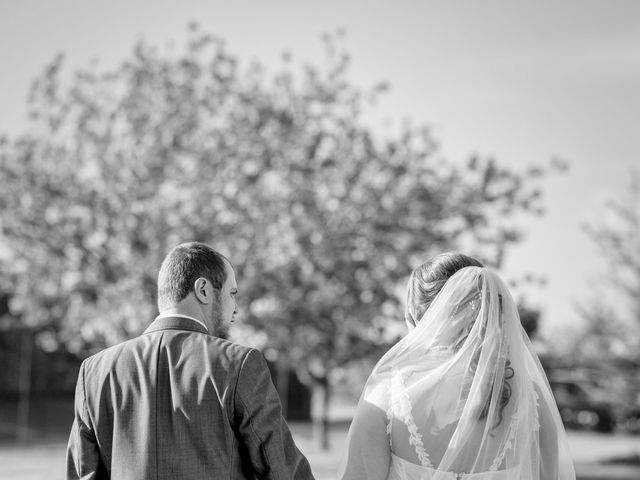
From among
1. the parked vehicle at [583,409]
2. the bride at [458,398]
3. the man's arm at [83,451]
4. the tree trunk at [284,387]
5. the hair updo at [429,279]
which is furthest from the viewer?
Answer: the parked vehicle at [583,409]

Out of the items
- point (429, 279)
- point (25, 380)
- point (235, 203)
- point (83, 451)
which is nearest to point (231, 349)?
point (83, 451)

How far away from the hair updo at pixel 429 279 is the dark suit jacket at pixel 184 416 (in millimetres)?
847

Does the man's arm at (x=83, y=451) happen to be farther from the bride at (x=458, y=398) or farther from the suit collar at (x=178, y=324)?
the bride at (x=458, y=398)

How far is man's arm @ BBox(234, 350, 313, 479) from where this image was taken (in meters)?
2.92

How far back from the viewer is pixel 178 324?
312 cm

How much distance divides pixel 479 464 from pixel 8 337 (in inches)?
831

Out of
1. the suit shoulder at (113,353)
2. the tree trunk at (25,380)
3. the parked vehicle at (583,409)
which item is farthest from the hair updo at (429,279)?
the parked vehicle at (583,409)

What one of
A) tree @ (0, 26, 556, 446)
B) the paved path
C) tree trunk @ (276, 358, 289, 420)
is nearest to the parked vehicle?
the paved path

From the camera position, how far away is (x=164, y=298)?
125 inches

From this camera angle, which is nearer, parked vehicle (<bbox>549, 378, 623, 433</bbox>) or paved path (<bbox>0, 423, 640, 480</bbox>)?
paved path (<bbox>0, 423, 640, 480</bbox>)

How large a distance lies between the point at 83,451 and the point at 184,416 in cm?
50

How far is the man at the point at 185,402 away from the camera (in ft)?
9.53

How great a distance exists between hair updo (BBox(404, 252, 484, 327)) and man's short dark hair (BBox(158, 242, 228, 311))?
89cm

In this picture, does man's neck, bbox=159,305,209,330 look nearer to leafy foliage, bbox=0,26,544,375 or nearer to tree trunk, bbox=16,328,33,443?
leafy foliage, bbox=0,26,544,375
